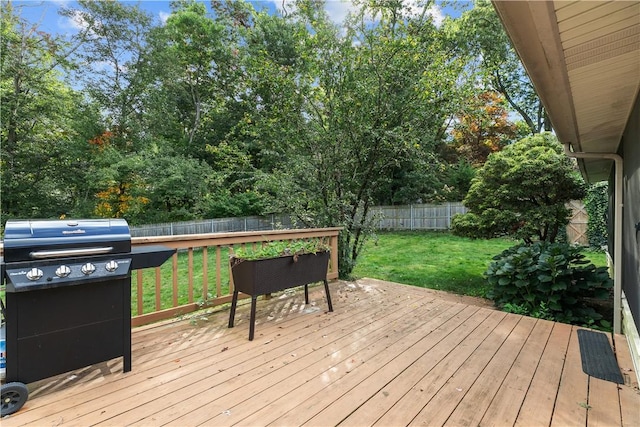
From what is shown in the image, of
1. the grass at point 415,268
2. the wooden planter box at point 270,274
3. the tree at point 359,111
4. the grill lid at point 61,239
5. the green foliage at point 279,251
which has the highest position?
the tree at point 359,111

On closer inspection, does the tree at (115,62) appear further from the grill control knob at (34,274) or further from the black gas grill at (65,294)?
the grill control knob at (34,274)

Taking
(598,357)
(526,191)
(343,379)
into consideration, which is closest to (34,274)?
(343,379)

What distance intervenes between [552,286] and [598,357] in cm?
140

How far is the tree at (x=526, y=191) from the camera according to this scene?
15.8 ft

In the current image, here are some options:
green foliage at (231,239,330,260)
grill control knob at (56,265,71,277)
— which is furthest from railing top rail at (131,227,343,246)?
grill control knob at (56,265,71,277)

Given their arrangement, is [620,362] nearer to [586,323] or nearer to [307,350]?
[586,323]

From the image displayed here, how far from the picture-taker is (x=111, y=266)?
1.91m

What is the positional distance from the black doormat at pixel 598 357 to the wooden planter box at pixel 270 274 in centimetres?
219

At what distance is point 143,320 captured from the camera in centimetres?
271

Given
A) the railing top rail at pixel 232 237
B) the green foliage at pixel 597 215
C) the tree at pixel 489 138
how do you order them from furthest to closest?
1. the tree at pixel 489 138
2. the green foliage at pixel 597 215
3. the railing top rail at pixel 232 237

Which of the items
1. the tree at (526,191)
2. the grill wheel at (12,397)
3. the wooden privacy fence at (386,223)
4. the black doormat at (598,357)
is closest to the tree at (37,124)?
the wooden privacy fence at (386,223)

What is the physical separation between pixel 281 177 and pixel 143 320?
289 cm

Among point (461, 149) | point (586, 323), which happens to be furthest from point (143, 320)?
point (461, 149)

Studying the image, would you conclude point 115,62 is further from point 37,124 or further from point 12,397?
point 12,397
